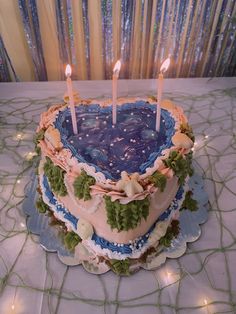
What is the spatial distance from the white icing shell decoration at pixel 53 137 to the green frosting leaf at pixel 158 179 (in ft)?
1.19

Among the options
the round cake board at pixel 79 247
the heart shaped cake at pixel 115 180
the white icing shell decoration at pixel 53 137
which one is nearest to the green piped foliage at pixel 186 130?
the heart shaped cake at pixel 115 180

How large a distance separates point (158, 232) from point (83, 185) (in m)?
0.37

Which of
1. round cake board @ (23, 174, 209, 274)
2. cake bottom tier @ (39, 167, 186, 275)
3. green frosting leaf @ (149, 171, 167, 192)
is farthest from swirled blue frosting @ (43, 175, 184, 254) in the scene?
green frosting leaf @ (149, 171, 167, 192)

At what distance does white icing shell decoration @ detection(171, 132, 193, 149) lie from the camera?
1.25m

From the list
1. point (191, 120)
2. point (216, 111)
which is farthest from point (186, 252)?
point (216, 111)

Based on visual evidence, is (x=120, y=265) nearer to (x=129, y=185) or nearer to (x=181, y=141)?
(x=129, y=185)

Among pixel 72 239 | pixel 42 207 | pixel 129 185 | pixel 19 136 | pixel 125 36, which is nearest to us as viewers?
pixel 129 185

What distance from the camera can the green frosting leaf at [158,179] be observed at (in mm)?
1130

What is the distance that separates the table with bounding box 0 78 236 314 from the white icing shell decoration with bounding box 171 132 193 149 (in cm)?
42

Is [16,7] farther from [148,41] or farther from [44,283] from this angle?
[44,283]

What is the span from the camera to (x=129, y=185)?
106 cm

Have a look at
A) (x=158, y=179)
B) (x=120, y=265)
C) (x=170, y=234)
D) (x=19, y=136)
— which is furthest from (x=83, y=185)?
(x=19, y=136)

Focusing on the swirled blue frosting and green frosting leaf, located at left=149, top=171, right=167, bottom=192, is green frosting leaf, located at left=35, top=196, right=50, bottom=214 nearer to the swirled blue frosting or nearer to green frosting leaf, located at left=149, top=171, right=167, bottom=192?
the swirled blue frosting

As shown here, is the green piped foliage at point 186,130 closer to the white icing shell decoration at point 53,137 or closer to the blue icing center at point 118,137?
the blue icing center at point 118,137
